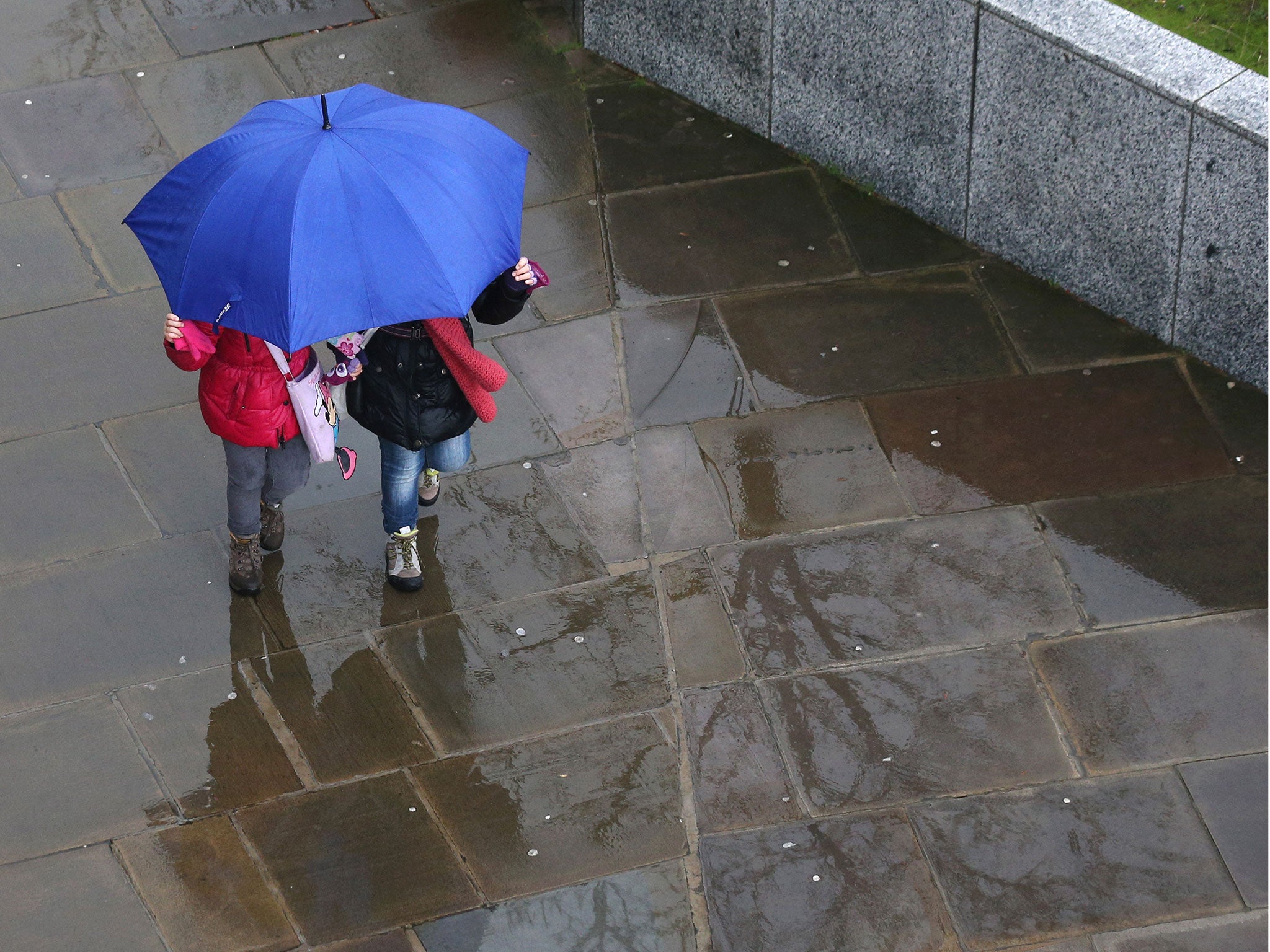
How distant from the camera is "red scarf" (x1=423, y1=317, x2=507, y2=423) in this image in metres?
4.17

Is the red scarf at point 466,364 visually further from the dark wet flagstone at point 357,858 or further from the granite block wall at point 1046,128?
the granite block wall at point 1046,128

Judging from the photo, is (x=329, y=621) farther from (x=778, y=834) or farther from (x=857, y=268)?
(x=857, y=268)

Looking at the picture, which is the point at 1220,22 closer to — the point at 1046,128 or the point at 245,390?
the point at 1046,128

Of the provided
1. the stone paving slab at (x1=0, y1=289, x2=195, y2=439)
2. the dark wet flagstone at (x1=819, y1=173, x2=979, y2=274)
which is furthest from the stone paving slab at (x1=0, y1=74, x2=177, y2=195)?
the dark wet flagstone at (x1=819, y1=173, x2=979, y2=274)

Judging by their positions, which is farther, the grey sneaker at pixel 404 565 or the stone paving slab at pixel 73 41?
the stone paving slab at pixel 73 41

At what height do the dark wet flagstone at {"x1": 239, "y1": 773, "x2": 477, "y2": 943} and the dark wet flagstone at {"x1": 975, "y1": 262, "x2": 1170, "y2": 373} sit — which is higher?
the dark wet flagstone at {"x1": 975, "y1": 262, "x2": 1170, "y2": 373}

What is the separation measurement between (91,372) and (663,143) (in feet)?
9.49

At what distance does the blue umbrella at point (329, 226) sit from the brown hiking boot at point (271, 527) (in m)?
1.26

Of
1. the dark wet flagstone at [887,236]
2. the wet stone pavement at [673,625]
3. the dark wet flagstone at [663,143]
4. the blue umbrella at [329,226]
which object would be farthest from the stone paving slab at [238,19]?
the blue umbrella at [329,226]

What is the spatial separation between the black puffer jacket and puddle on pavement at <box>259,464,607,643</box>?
27.4 inches

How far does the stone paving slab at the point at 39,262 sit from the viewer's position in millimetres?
5953

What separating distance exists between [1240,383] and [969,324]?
1.11 meters

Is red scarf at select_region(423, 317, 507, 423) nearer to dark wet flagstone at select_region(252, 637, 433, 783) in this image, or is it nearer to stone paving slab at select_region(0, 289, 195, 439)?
dark wet flagstone at select_region(252, 637, 433, 783)

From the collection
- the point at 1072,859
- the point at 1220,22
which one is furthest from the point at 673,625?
the point at 1220,22
